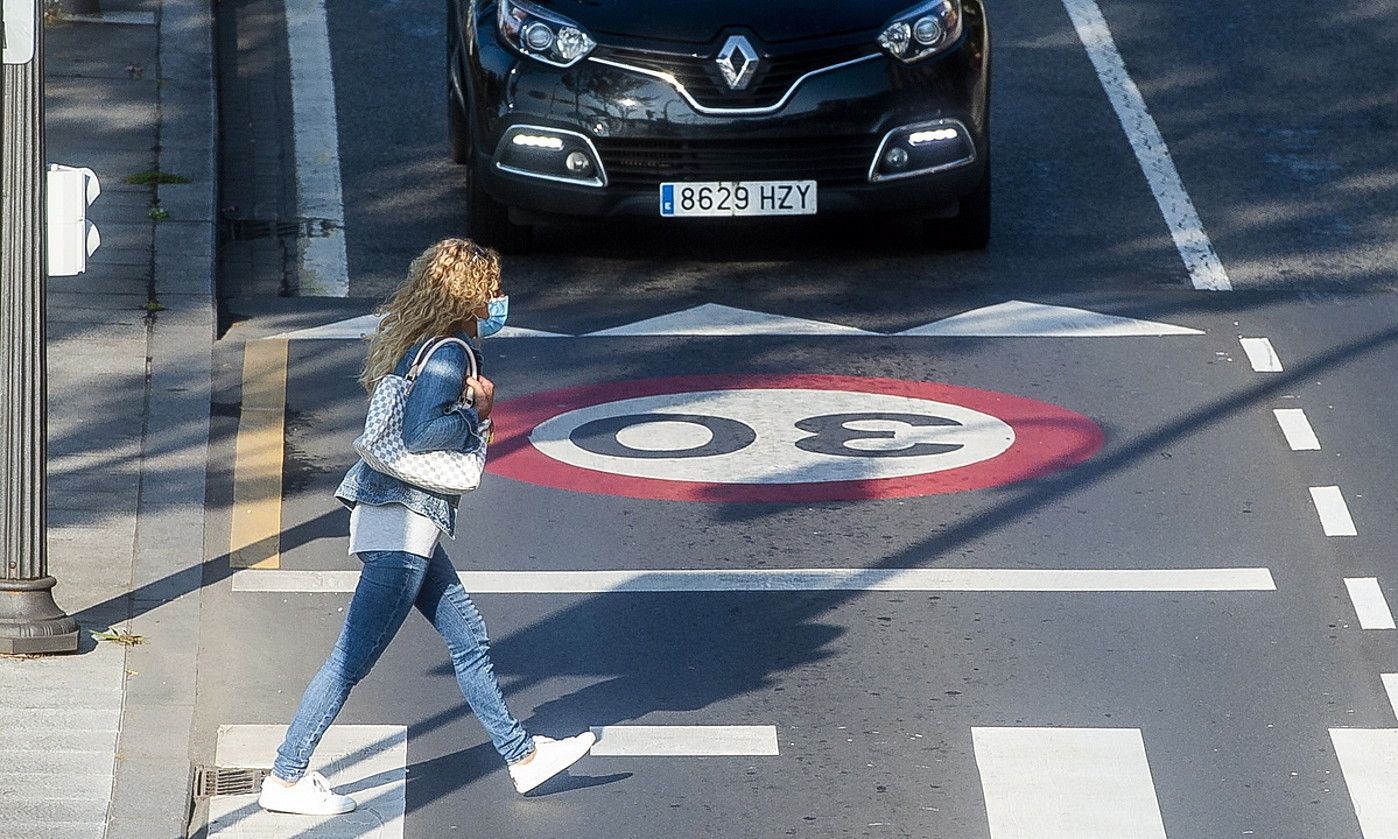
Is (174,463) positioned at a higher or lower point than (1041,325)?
lower

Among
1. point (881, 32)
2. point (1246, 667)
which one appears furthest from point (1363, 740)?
point (881, 32)

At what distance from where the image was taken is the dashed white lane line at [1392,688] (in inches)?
292

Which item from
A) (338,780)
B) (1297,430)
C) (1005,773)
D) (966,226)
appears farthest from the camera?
(966,226)

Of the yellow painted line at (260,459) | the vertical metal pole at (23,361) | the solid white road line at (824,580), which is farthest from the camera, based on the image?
the yellow painted line at (260,459)

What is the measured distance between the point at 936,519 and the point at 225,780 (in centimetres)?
313

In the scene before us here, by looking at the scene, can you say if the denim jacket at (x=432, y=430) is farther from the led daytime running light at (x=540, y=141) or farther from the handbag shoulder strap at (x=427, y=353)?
the led daytime running light at (x=540, y=141)

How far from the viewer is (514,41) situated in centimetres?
1116

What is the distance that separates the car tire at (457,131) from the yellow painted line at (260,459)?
7.61 feet

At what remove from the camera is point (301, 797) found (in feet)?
21.4

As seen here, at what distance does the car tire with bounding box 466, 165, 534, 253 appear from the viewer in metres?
11.6

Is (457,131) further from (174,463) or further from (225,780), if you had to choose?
(225,780)

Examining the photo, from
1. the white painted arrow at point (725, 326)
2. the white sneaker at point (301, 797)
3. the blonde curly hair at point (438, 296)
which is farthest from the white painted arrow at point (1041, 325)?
the white sneaker at point (301, 797)

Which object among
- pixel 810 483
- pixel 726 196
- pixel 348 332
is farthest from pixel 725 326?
pixel 810 483

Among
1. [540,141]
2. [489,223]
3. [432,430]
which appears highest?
[432,430]
